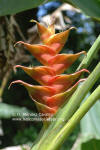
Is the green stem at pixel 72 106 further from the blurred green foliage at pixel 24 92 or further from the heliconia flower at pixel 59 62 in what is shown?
the blurred green foliage at pixel 24 92

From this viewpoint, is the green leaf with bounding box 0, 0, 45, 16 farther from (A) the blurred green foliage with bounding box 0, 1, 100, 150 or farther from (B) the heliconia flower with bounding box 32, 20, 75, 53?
(A) the blurred green foliage with bounding box 0, 1, 100, 150

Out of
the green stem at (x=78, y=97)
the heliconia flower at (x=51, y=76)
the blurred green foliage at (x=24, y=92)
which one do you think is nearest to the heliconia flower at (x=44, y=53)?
the heliconia flower at (x=51, y=76)

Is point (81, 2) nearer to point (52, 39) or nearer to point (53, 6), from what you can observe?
point (52, 39)

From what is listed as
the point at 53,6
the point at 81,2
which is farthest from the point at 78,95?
the point at 53,6

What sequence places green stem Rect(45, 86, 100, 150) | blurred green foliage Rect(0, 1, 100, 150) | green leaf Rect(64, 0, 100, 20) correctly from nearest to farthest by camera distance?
green stem Rect(45, 86, 100, 150)
green leaf Rect(64, 0, 100, 20)
blurred green foliage Rect(0, 1, 100, 150)

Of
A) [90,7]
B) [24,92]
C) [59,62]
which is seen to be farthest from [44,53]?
[24,92]

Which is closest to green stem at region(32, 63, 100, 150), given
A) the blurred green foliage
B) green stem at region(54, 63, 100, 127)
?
green stem at region(54, 63, 100, 127)
